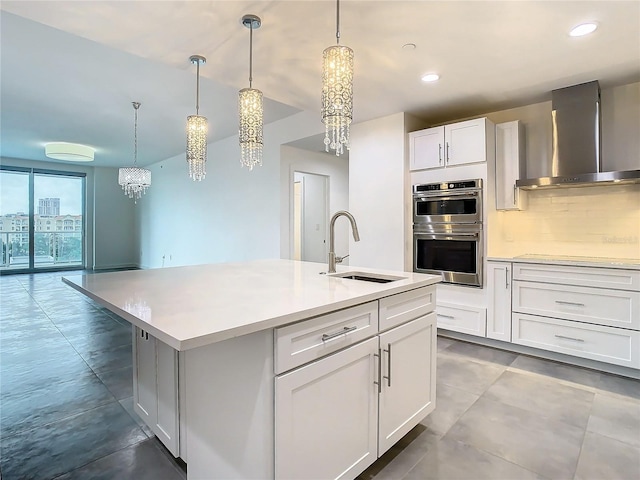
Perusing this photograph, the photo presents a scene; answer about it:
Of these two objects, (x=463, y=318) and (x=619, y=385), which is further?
(x=463, y=318)

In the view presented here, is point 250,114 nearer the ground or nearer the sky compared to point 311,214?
nearer the sky

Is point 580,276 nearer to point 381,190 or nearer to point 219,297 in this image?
point 381,190

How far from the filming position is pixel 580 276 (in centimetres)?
283

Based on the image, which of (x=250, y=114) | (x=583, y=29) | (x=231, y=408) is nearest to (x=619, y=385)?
(x=583, y=29)

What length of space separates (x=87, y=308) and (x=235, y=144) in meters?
3.35

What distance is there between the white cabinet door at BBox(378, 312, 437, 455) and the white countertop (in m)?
0.23

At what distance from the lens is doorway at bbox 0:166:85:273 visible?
8.11 metres

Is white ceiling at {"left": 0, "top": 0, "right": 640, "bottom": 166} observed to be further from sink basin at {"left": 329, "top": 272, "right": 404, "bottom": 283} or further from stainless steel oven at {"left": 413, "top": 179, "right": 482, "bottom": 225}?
sink basin at {"left": 329, "top": 272, "right": 404, "bottom": 283}

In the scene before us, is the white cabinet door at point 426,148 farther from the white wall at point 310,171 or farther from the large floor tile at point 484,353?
the large floor tile at point 484,353

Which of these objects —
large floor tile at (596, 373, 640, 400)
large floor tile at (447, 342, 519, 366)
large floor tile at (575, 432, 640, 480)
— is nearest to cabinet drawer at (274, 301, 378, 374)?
large floor tile at (575, 432, 640, 480)

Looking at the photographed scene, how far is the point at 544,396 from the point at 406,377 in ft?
4.45

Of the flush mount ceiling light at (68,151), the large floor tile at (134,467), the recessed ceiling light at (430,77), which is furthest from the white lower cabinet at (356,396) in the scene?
the flush mount ceiling light at (68,151)

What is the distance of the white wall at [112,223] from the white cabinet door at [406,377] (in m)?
9.88

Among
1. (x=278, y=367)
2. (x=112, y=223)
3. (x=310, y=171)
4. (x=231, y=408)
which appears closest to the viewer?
(x=278, y=367)
